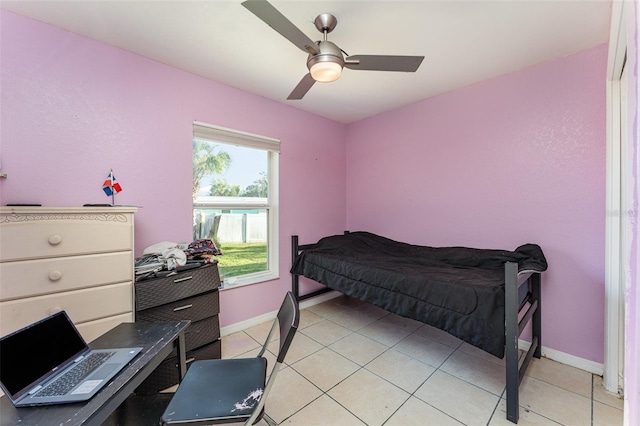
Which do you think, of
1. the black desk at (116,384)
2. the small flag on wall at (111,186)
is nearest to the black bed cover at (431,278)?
the black desk at (116,384)

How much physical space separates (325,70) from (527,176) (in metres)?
1.99

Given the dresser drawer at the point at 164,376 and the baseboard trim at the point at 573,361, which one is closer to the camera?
the dresser drawer at the point at 164,376

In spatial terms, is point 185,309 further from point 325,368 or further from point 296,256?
point 296,256

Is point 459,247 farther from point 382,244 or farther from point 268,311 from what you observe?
point 268,311

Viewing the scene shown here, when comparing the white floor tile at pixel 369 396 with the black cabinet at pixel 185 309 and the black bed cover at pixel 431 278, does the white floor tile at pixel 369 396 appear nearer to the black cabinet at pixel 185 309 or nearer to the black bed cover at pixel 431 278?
the black bed cover at pixel 431 278

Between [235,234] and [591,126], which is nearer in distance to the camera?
[591,126]

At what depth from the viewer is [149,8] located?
157 cm

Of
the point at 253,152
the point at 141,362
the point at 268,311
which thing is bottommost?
the point at 268,311

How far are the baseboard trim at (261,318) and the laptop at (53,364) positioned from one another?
149 centimetres

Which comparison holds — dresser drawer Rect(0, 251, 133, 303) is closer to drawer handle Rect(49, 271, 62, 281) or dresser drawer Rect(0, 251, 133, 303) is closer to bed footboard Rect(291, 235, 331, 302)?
drawer handle Rect(49, 271, 62, 281)

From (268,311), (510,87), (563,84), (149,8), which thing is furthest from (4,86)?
(563,84)

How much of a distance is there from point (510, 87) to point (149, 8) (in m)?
2.90

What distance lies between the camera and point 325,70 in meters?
1.54

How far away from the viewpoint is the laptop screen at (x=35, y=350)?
87 centimetres
